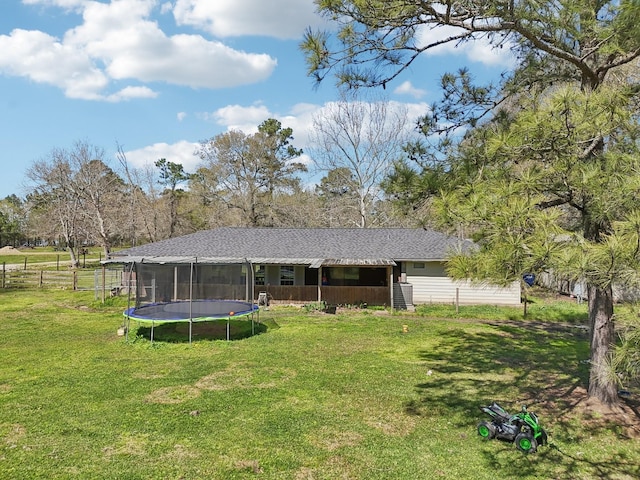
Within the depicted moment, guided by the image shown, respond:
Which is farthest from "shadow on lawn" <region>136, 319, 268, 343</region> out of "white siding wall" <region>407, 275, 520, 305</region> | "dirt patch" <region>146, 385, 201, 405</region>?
"white siding wall" <region>407, 275, 520, 305</region>

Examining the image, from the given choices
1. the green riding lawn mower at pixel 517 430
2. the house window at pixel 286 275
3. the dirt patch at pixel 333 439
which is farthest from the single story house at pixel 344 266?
the green riding lawn mower at pixel 517 430

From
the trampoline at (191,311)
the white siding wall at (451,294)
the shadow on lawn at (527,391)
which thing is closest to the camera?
the shadow on lawn at (527,391)

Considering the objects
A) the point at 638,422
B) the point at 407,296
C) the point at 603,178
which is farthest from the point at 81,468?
the point at 407,296

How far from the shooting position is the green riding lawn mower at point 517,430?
5.79m

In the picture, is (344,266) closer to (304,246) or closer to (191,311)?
(304,246)

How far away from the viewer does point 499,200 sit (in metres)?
4.72

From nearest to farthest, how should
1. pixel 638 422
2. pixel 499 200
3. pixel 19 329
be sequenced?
pixel 499 200 → pixel 638 422 → pixel 19 329

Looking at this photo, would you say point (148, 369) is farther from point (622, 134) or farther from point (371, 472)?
point (622, 134)

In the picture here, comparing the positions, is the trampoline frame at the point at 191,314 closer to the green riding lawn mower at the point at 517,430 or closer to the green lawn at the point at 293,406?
the green lawn at the point at 293,406

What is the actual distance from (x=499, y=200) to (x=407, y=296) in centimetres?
1472

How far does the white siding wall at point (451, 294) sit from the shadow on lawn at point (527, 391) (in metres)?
5.52

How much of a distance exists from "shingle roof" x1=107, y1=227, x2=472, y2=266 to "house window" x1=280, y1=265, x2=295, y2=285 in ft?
2.76

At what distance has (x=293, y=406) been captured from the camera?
7402 millimetres

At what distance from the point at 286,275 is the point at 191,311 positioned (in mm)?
8615
